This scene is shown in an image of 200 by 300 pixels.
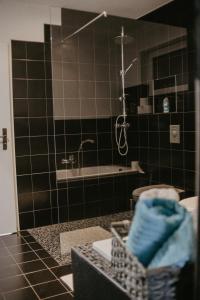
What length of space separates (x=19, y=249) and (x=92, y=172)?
49.7 inches

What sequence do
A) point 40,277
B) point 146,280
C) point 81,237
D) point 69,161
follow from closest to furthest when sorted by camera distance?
point 146,280 → point 40,277 → point 81,237 → point 69,161

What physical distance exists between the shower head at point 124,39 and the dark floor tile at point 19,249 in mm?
2628

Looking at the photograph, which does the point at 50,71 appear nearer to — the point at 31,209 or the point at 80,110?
the point at 80,110

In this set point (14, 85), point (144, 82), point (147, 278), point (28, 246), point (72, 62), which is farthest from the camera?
point (144, 82)

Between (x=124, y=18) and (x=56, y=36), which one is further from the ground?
(x=124, y=18)

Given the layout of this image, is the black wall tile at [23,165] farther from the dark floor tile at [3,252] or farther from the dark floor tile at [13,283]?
the dark floor tile at [13,283]

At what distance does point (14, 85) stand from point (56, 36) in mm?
700

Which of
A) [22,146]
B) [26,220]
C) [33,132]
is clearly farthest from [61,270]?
[33,132]

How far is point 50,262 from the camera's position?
107 inches

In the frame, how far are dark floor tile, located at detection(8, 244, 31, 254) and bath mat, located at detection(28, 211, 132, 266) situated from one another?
0.15 m

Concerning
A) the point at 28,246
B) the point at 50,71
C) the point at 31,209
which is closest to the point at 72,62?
the point at 50,71

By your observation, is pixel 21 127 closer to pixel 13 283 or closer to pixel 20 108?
pixel 20 108

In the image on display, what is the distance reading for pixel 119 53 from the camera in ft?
13.4

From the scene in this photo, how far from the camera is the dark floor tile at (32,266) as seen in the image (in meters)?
2.59
